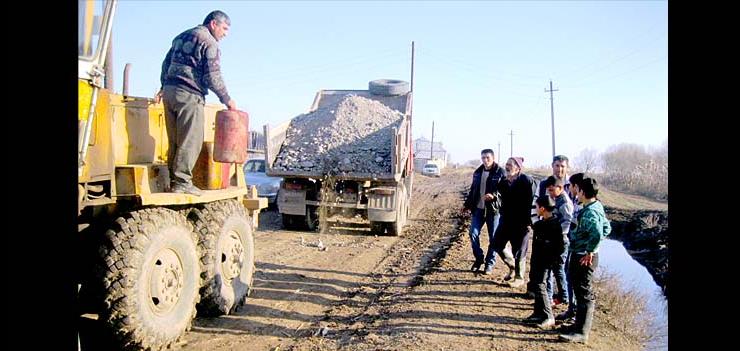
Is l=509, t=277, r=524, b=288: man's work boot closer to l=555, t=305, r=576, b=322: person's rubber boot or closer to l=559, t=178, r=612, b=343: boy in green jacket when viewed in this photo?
l=555, t=305, r=576, b=322: person's rubber boot

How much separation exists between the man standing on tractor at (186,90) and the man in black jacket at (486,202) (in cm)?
410

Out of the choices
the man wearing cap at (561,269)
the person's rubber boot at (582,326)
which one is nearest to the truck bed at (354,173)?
the man wearing cap at (561,269)

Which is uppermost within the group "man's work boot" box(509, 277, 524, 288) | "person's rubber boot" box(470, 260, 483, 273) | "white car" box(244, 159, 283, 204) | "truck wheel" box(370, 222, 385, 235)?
"white car" box(244, 159, 283, 204)

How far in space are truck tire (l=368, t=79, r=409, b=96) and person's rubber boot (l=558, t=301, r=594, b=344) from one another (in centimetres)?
1024

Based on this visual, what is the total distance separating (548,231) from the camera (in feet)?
17.2

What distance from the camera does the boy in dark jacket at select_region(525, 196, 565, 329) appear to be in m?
5.14

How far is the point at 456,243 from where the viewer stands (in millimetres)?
10062

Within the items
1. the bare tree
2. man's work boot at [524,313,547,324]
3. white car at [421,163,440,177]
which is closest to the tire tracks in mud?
man's work boot at [524,313,547,324]

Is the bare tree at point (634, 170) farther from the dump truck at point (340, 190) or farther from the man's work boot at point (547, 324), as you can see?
the man's work boot at point (547, 324)

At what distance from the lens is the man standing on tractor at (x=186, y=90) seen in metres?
4.53
